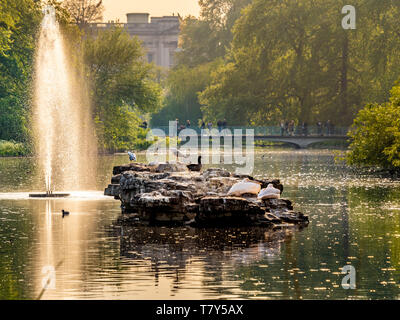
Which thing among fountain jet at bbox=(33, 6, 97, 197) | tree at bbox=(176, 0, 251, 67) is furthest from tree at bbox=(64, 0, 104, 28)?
tree at bbox=(176, 0, 251, 67)

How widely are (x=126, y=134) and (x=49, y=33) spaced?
1502 centimetres

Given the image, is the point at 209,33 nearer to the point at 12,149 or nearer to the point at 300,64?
the point at 300,64

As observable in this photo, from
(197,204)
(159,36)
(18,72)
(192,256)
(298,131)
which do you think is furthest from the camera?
(159,36)

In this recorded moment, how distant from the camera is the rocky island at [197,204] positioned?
2225 cm

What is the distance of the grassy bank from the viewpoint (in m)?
62.3

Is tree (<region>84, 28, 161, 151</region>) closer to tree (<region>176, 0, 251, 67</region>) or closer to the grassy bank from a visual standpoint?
the grassy bank

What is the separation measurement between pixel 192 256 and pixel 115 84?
53632 mm

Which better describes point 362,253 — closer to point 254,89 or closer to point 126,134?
point 126,134

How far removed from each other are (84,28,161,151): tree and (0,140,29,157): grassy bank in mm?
6982

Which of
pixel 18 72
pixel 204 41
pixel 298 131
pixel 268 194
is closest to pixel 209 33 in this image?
pixel 204 41

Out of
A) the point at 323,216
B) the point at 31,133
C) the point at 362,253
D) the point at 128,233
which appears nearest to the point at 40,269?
the point at 128,233

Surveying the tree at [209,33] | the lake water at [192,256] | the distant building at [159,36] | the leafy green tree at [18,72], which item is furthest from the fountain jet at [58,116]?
the distant building at [159,36]

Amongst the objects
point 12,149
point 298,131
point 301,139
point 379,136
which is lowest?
point 301,139

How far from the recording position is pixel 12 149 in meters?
62.9
